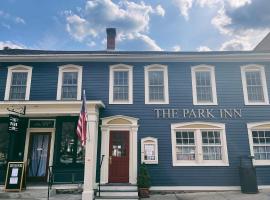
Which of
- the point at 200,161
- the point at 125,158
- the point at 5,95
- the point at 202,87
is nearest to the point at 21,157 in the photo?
the point at 5,95

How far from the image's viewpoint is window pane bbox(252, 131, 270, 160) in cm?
1178

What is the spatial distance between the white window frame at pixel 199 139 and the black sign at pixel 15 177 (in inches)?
267

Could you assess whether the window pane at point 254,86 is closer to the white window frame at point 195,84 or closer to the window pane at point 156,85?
the white window frame at point 195,84

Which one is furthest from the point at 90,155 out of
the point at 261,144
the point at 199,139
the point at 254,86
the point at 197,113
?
the point at 254,86

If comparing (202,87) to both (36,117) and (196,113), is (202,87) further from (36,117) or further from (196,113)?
(36,117)

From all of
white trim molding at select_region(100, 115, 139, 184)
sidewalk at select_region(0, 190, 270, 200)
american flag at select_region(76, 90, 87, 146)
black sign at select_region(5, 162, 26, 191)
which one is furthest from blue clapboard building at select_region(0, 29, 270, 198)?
black sign at select_region(5, 162, 26, 191)

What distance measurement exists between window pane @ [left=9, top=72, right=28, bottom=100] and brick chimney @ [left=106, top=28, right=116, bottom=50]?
5.32m

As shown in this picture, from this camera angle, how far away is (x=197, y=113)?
12156mm

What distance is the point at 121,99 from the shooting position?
12.5 m

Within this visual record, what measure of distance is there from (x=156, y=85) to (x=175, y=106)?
1469 millimetres

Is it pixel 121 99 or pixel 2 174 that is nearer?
pixel 2 174

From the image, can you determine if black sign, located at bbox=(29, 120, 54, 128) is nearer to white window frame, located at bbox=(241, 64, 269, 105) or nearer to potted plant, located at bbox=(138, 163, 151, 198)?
potted plant, located at bbox=(138, 163, 151, 198)

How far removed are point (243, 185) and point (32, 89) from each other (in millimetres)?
11112

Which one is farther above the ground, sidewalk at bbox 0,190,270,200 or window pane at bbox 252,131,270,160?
window pane at bbox 252,131,270,160
